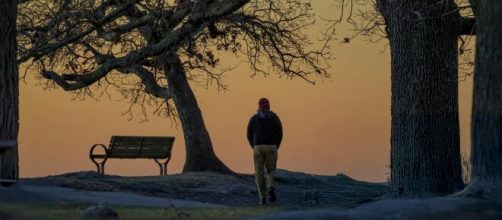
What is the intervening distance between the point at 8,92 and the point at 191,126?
449 inches

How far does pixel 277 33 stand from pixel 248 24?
2.84 feet

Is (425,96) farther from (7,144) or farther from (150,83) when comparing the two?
(150,83)

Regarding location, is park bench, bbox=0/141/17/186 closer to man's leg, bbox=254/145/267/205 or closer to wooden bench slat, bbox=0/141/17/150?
wooden bench slat, bbox=0/141/17/150

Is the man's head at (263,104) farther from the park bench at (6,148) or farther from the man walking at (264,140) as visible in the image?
the park bench at (6,148)

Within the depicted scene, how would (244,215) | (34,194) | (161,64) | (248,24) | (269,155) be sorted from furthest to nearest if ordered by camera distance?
1. (161,64)
2. (248,24)
3. (269,155)
4. (34,194)
5. (244,215)

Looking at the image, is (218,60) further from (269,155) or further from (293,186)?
(269,155)

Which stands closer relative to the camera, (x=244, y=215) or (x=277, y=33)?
(x=244, y=215)

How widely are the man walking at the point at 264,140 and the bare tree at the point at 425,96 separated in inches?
92.5

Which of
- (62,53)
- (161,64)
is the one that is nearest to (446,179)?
(161,64)

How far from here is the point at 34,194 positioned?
58.3ft

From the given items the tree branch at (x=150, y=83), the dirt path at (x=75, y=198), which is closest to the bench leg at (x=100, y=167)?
the tree branch at (x=150, y=83)

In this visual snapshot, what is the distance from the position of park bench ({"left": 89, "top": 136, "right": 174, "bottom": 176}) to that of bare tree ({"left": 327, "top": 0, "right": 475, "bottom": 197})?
12.3 meters

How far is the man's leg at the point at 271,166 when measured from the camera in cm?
1941

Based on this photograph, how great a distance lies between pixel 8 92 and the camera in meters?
18.7
